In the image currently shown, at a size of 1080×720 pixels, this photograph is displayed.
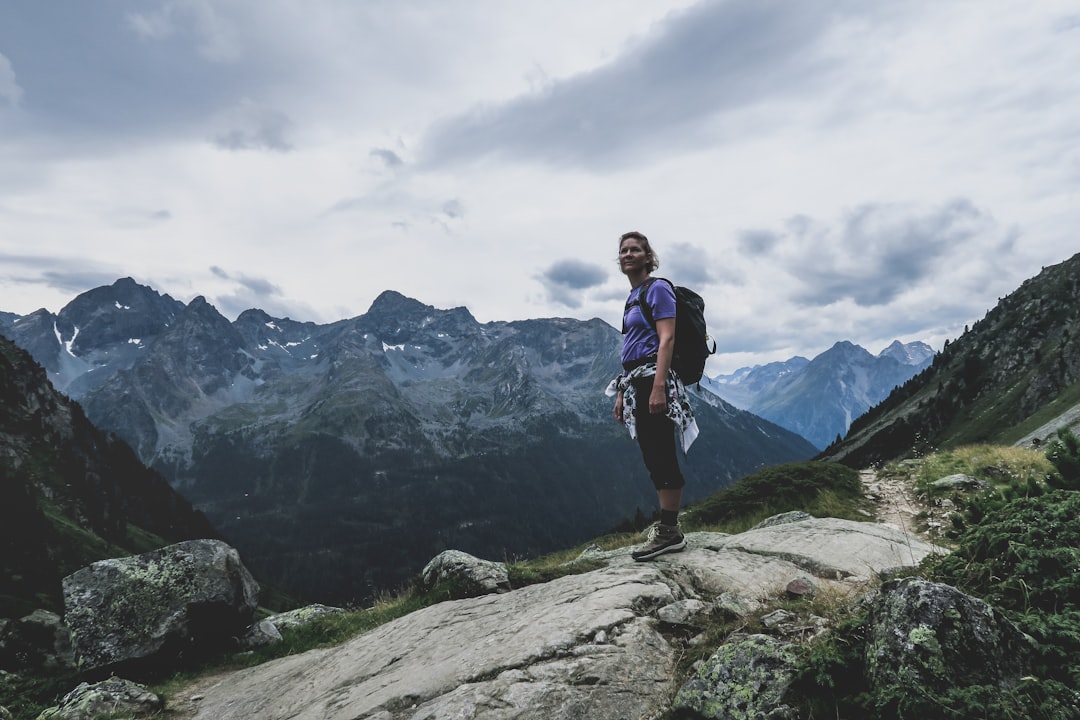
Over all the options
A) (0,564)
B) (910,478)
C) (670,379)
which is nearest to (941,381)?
(910,478)

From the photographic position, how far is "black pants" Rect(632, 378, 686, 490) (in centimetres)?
782

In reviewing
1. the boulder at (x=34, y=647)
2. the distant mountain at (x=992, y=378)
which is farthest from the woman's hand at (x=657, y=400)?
the distant mountain at (x=992, y=378)

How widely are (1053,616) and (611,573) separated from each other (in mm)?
4936

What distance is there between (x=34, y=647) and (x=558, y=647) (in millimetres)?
20946

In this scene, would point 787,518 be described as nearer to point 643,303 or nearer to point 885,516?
point 885,516

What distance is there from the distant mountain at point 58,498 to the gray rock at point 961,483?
5158 inches

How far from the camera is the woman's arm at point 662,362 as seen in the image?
7336 mm

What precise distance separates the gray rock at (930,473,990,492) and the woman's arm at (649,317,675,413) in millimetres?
11303

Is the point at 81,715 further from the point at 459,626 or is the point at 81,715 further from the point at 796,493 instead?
the point at 796,493

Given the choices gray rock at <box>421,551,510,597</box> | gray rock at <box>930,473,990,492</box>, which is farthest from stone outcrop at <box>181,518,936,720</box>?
gray rock at <box>930,473,990,492</box>

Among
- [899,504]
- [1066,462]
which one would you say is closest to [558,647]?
[1066,462]

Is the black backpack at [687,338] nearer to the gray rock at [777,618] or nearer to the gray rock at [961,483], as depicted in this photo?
the gray rock at [777,618]

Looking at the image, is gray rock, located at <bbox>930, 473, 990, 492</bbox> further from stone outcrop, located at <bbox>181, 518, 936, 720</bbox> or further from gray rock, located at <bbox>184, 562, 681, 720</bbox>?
gray rock, located at <bbox>184, 562, 681, 720</bbox>

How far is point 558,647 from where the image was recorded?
18.0ft
